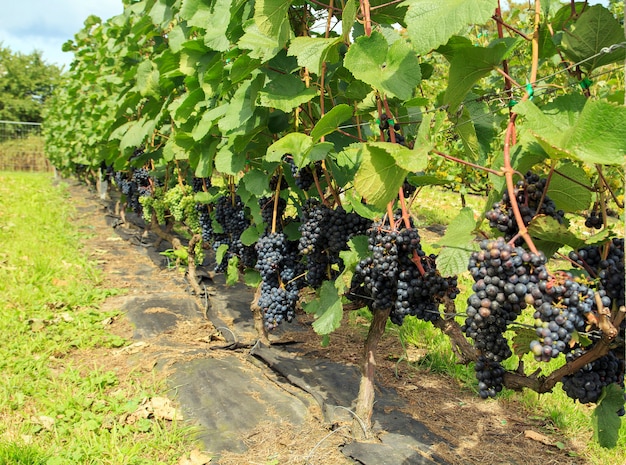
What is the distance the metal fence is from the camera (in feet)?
84.3

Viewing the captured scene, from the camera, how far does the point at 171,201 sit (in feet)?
16.2

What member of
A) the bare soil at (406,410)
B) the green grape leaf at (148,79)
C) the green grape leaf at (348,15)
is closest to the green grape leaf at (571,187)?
the green grape leaf at (348,15)

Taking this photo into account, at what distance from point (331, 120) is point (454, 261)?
0.75 meters

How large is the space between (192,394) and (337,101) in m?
1.90

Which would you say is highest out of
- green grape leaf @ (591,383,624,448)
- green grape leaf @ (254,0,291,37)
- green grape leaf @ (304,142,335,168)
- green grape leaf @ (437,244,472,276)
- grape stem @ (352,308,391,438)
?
green grape leaf @ (254,0,291,37)

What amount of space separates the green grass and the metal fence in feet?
72.9

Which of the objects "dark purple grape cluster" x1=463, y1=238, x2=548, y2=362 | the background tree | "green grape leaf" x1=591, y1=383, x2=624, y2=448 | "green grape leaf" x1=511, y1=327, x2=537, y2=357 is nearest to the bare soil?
"green grape leaf" x1=511, y1=327, x2=537, y2=357

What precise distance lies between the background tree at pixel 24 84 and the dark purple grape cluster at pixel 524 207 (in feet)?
149

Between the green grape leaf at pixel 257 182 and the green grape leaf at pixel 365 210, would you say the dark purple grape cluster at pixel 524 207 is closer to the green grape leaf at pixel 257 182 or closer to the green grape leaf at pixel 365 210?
the green grape leaf at pixel 365 210

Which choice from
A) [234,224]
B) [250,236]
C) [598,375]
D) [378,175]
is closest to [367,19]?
[378,175]

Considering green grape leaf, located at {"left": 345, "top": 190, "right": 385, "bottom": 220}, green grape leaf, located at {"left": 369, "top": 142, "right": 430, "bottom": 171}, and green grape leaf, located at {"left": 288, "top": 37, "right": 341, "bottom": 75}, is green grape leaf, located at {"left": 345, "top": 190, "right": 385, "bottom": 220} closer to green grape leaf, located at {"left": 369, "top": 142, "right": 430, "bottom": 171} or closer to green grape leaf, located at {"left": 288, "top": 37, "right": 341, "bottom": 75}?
green grape leaf, located at {"left": 288, "top": 37, "right": 341, "bottom": 75}

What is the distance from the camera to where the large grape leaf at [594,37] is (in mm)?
1615

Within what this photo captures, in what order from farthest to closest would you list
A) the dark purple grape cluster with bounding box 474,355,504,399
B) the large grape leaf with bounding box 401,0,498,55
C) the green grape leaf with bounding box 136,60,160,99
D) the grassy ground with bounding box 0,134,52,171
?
the grassy ground with bounding box 0,134,52,171 → the green grape leaf with bounding box 136,60,160,99 → the dark purple grape cluster with bounding box 474,355,504,399 → the large grape leaf with bounding box 401,0,498,55

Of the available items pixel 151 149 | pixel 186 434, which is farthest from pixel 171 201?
pixel 186 434
